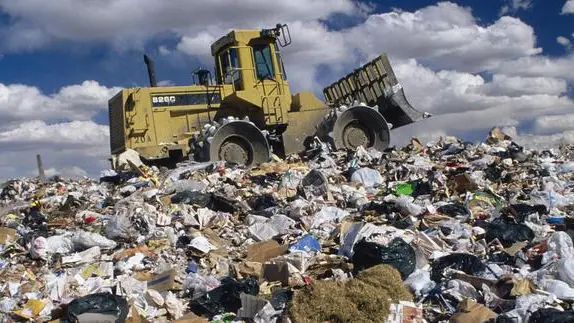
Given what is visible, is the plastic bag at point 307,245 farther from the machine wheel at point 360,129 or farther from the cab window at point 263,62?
the cab window at point 263,62

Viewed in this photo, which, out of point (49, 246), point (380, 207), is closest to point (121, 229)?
point (49, 246)

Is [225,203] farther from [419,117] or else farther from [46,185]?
[419,117]

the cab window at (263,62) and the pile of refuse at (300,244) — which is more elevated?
the cab window at (263,62)

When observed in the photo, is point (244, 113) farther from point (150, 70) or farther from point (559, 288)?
point (559, 288)

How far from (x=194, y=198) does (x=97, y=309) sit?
11.5ft

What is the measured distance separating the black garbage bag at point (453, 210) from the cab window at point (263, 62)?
5.41 meters

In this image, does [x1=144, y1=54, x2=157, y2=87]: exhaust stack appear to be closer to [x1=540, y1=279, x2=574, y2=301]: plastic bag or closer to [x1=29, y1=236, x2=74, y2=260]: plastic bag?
[x1=29, y1=236, x2=74, y2=260]: plastic bag

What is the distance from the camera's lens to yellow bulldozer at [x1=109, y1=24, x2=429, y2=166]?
36.8ft

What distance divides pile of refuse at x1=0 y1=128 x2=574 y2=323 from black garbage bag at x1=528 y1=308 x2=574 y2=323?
0.4 inches

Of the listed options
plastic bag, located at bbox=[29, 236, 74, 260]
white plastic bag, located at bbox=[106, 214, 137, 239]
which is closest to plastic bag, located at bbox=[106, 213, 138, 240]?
white plastic bag, located at bbox=[106, 214, 137, 239]

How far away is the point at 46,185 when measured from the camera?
11609 millimetres

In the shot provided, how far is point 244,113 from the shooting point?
11.9 m

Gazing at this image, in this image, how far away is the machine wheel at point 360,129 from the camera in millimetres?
11594

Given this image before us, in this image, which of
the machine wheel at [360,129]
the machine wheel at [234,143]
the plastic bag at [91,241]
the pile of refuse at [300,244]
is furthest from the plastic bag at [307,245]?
the machine wheel at [360,129]
